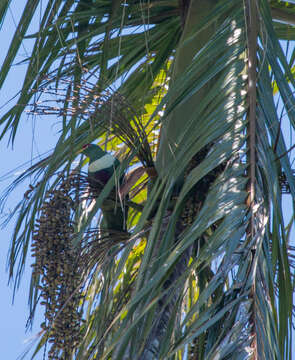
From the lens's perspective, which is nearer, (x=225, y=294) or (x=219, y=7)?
(x=225, y=294)

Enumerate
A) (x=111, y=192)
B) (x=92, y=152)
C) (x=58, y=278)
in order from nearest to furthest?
(x=58, y=278), (x=111, y=192), (x=92, y=152)

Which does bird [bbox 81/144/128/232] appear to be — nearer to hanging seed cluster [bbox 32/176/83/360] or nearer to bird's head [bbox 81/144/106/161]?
bird's head [bbox 81/144/106/161]

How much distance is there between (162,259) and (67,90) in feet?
2.45

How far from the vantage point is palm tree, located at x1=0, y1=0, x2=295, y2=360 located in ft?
5.34

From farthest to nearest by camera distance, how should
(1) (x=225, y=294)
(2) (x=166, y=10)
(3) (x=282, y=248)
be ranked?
(2) (x=166, y=10) < (3) (x=282, y=248) < (1) (x=225, y=294)

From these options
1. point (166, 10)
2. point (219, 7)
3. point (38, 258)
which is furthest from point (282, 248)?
point (166, 10)

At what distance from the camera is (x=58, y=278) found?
2.04m

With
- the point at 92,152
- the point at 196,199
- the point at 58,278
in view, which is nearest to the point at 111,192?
the point at 92,152

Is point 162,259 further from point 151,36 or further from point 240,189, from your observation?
point 151,36

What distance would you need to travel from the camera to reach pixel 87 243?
2445 millimetres

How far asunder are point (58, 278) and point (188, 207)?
45 cm

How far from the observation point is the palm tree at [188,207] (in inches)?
64.1

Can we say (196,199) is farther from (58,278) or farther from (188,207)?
(58,278)

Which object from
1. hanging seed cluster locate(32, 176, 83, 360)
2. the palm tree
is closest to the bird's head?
the palm tree
